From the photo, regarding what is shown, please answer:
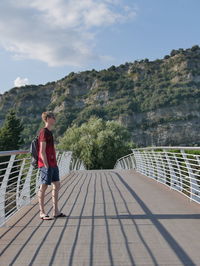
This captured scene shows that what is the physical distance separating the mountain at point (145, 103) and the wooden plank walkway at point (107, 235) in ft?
415

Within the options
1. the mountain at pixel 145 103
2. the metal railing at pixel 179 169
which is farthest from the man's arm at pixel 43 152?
the mountain at pixel 145 103

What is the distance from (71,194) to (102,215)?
324cm

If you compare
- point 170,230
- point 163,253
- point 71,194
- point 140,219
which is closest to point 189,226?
point 170,230

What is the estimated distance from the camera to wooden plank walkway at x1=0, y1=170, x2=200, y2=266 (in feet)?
13.6

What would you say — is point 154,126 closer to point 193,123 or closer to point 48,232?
point 193,123

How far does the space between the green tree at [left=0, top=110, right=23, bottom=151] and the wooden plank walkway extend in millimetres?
58227

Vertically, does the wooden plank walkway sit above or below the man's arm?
below

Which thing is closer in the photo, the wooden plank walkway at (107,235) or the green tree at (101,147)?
the wooden plank walkway at (107,235)

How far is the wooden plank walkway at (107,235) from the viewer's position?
4160 mm

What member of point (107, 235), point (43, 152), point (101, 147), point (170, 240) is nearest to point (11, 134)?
point (101, 147)

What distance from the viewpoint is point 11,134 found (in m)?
67.2

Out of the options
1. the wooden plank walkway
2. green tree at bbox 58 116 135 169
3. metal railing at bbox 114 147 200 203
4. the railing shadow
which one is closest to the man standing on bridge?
the wooden plank walkway

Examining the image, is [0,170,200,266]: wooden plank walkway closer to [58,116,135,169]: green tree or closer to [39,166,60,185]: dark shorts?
[39,166,60,185]: dark shorts

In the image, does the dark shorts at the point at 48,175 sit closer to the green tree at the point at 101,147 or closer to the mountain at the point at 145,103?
the green tree at the point at 101,147
